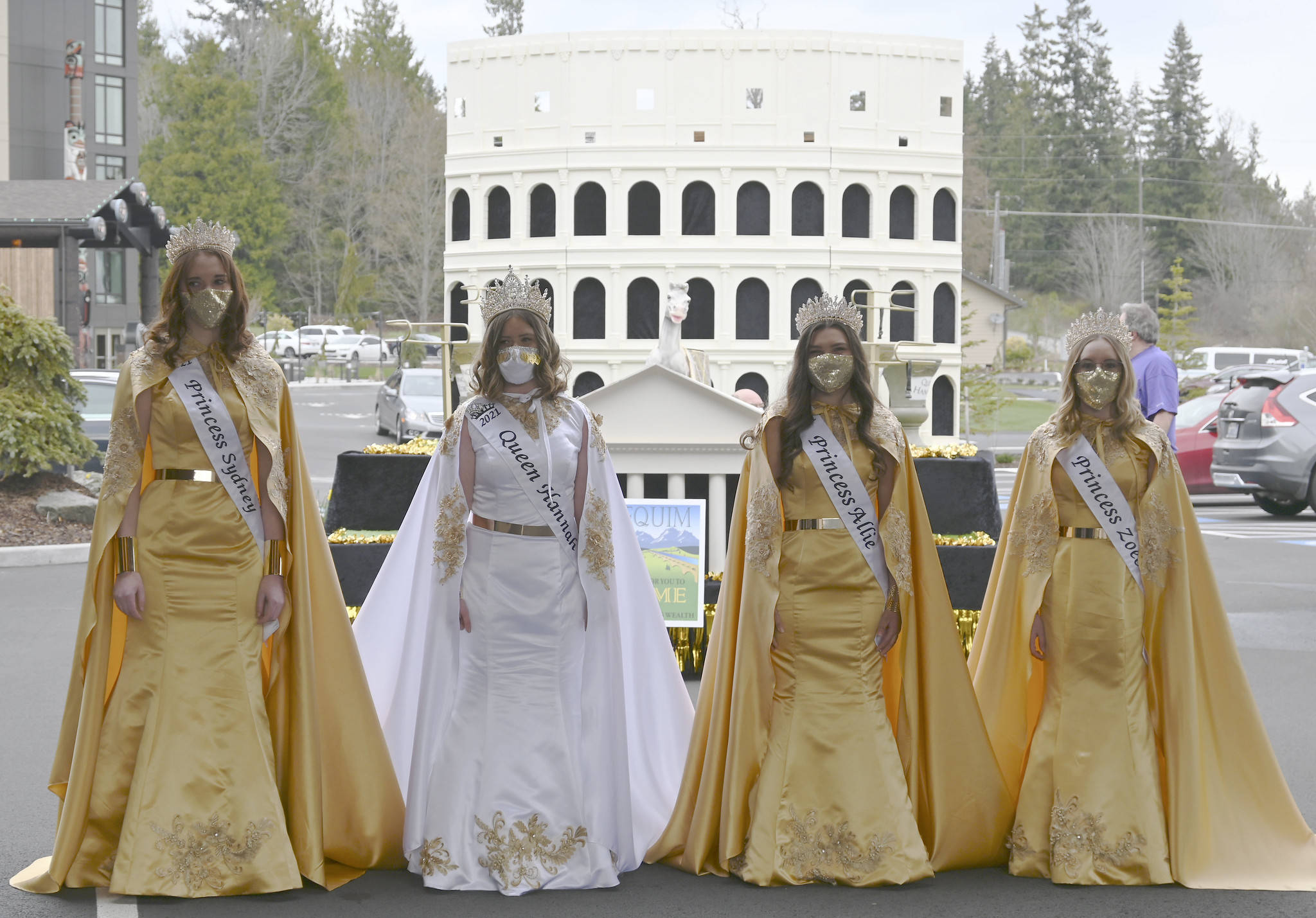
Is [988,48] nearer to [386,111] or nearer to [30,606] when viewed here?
[386,111]

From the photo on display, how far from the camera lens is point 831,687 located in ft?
17.1

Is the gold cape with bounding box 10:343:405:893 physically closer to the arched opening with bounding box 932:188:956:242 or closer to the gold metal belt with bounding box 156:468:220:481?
the gold metal belt with bounding box 156:468:220:481

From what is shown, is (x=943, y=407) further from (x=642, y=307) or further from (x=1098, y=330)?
(x=1098, y=330)

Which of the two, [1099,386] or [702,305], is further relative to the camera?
[702,305]

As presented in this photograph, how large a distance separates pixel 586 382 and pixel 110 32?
3849 centimetres

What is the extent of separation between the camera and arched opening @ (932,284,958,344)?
15891 mm

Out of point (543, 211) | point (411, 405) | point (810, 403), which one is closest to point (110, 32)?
point (411, 405)

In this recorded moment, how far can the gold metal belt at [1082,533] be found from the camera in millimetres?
5312

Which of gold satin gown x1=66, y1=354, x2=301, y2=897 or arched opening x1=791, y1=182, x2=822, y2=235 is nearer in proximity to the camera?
gold satin gown x1=66, y1=354, x2=301, y2=897

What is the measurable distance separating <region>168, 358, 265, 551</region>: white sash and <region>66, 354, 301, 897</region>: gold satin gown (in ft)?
0.10

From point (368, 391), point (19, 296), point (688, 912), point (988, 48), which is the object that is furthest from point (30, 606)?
point (988, 48)

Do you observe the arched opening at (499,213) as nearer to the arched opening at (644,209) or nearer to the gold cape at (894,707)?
the arched opening at (644,209)

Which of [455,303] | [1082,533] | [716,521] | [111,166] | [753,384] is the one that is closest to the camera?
[1082,533]

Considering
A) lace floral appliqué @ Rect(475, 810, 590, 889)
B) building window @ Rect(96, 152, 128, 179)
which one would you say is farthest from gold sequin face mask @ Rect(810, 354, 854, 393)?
building window @ Rect(96, 152, 128, 179)
